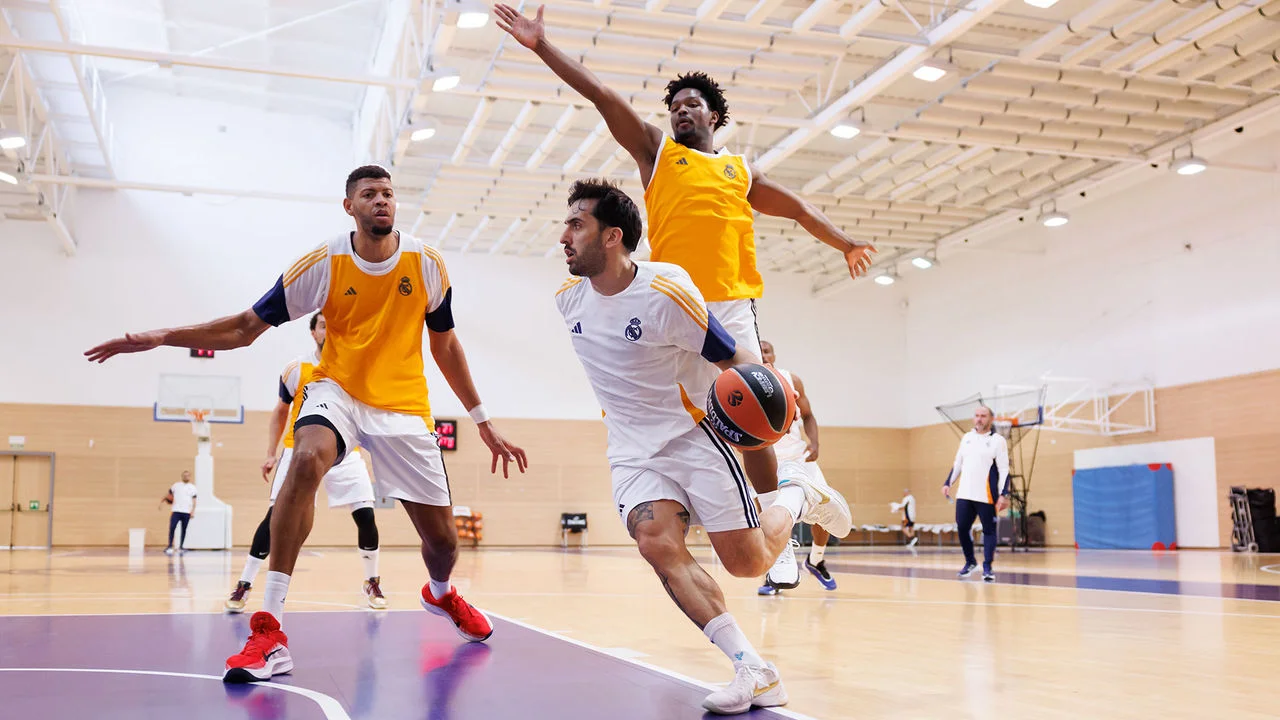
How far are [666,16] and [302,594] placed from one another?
9.36 metres

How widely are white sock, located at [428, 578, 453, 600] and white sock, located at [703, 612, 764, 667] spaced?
75.0 inches

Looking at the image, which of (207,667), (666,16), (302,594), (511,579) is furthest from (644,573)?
(207,667)

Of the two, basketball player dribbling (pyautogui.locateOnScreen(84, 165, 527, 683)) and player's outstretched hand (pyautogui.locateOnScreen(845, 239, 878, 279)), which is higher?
player's outstretched hand (pyautogui.locateOnScreen(845, 239, 878, 279))

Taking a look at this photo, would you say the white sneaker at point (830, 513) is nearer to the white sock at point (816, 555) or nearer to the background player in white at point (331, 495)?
the background player in white at point (331, 495)

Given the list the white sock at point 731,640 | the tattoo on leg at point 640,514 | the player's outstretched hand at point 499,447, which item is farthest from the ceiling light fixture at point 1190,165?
the white sock at point 731,640

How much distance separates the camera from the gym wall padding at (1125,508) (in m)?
21.1

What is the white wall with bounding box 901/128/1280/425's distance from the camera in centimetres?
1948

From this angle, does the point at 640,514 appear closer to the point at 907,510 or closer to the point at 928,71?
the point at 928,71

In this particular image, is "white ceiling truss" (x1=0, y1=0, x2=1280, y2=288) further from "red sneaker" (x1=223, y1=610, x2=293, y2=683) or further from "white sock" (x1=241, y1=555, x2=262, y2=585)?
"red sneaker" (x1=223, y1=610, x2=293, y2=683)

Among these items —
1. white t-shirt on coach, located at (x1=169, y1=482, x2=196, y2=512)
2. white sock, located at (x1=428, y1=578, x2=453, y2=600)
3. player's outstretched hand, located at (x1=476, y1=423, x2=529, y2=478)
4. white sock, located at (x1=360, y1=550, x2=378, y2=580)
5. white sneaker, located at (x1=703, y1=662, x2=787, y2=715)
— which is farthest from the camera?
white t-shirt on coach, located at (x1=169, y1=482, x2=196, y2=512)

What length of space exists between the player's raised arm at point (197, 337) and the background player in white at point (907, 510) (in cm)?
2208

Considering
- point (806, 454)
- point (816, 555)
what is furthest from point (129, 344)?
point (816, 555)

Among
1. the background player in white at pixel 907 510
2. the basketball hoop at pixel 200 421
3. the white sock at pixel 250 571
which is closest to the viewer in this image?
the white sock at pixel 250 571

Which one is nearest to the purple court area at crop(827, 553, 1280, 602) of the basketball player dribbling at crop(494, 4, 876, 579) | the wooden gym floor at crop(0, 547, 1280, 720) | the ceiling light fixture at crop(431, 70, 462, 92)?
the wooden gym floor at crop(0, 547, 1280, 720)
